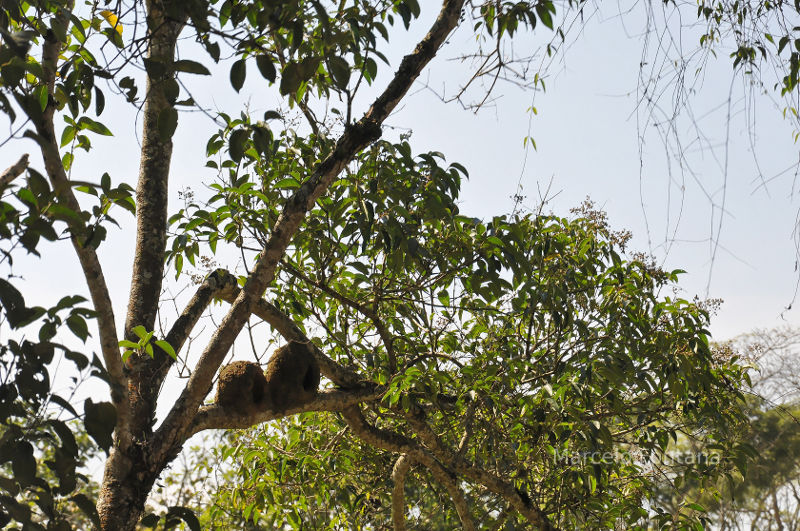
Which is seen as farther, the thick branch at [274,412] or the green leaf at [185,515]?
the thick branch at [274,412]

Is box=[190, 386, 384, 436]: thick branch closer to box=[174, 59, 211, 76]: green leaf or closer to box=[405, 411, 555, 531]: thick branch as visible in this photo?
box=[405, 411, 555, 531]: thick branch

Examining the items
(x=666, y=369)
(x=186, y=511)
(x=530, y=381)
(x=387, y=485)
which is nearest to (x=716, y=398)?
(x=666, y=369)

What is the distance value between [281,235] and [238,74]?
2.02 ft

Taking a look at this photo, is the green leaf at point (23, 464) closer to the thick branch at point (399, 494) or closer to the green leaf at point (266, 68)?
the green leaf at point (266, 68)

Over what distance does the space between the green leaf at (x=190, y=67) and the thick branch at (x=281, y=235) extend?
2.12 feet

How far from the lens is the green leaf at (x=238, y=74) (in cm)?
148

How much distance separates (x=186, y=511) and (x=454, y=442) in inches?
91.7

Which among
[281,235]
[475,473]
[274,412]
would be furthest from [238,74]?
[475,473]

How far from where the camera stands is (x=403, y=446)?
3.06m

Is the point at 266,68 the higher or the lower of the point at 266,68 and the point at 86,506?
the higher

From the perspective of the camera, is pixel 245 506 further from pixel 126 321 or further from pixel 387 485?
pixel 126 321

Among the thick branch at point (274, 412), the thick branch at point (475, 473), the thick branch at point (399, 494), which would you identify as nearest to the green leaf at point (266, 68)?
the thick branch at point (274, 412)

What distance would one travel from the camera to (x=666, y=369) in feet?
9.41

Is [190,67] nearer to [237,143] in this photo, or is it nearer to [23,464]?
[237,143]
